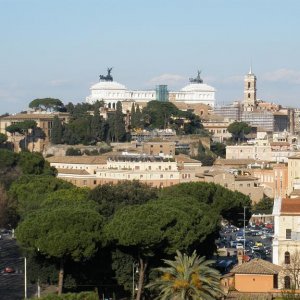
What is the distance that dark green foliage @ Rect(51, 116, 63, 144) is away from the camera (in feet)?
346

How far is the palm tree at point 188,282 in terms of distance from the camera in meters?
31.1

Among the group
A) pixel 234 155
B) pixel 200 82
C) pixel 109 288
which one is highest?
pixel 200 82

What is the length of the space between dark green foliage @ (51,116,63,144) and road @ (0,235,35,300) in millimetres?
47965

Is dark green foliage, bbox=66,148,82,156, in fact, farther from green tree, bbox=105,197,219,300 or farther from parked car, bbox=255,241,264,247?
green tree, bbox=105,197,219,300

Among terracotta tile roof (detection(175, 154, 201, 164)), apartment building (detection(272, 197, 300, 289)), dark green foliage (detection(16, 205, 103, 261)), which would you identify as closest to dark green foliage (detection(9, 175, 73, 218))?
dark green foliage (detection(16, 205, 103, 261))

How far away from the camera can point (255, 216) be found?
7481 cm

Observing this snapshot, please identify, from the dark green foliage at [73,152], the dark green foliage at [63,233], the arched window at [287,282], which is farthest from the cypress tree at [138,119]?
the arched window at [287,282]

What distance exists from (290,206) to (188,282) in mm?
12930

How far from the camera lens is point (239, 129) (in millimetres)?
116688

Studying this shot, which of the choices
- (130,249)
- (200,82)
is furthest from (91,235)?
(200,82)

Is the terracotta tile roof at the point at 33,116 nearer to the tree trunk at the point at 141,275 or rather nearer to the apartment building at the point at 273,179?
the apartment building at the point at 273,179

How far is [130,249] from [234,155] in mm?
63237

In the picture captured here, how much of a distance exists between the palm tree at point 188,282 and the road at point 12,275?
9.44 metres

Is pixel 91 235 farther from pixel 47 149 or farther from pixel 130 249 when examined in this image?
pixel 47 149
